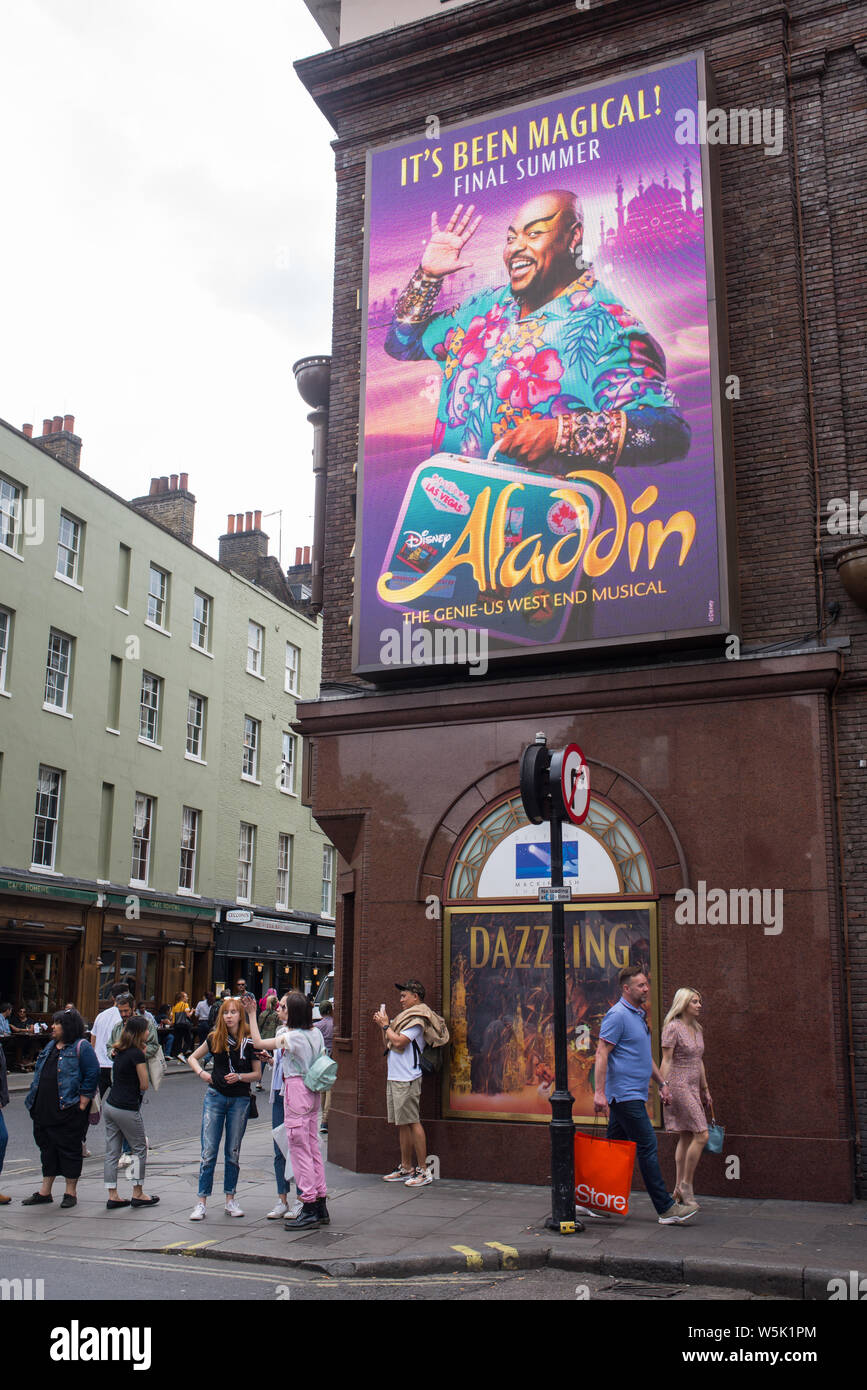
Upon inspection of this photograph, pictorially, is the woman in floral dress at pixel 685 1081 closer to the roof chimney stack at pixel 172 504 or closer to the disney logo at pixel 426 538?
the disney logo at pixel 426 538

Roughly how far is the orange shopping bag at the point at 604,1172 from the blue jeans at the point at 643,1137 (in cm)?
11

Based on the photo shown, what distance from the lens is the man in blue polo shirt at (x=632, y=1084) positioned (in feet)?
30.3

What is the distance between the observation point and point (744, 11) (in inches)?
537

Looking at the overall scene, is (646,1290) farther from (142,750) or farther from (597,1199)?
(142,750)

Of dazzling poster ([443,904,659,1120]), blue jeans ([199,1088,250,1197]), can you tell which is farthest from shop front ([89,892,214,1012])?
blue jeans ([199,1088,250,1197])

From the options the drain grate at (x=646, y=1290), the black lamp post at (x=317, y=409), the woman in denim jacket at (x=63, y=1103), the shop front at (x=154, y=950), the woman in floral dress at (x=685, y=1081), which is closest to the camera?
the drain grate at (x=646, y=1290)

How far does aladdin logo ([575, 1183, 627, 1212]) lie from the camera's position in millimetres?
9133

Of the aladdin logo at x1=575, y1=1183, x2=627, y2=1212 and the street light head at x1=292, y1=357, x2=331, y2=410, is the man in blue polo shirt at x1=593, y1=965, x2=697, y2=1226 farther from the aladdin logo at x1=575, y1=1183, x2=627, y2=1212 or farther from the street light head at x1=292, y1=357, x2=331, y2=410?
the street light head at x1=292, y1=357, x2=331, y2=410

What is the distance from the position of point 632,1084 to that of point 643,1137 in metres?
0.39

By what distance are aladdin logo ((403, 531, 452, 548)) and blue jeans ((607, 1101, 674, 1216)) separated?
6.44 metres
